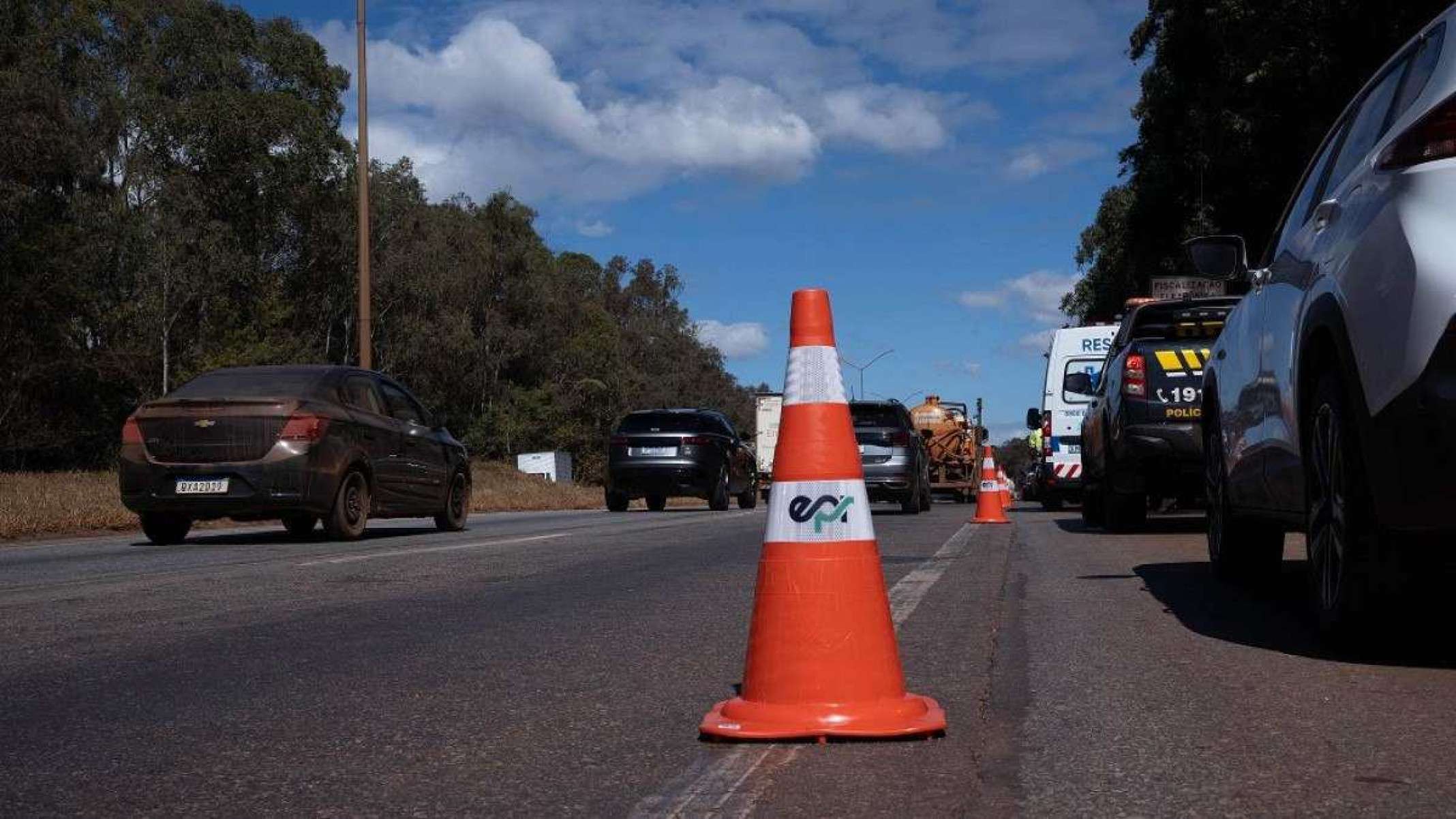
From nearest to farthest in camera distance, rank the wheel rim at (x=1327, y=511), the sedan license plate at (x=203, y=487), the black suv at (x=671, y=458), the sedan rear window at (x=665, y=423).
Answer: the wheel rim at (x=1327, y=511) → the sedan license plate at (x=203, y=487) → the black suv at (x=671, y=458) → the sedan rear window at (x=665, y=423)

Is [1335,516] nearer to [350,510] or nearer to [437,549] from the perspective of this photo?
[437,549]

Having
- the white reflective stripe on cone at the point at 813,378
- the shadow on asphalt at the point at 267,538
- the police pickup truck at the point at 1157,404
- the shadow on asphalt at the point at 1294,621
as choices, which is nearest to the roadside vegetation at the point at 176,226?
the shadow on asphalt at the point at 267,538

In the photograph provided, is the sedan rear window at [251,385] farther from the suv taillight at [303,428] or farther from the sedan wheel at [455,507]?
the sedan wheel at [455,507]

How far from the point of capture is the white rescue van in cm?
2264

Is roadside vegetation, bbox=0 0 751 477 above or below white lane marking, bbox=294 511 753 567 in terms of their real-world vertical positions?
above

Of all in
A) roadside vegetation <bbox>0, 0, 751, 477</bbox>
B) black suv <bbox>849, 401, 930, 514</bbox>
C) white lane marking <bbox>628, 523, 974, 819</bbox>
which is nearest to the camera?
white lane marking <bbox>628, 523, 974, 819</bbox>

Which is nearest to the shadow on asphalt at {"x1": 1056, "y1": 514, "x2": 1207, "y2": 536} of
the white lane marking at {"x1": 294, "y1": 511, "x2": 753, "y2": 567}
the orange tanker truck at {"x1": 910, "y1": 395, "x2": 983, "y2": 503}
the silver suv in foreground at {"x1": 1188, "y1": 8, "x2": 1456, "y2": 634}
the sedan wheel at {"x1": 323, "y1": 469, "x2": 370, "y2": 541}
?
the white lane marking at {"x1": 294, "y1": 511, "x2": 753, "y2": 567}

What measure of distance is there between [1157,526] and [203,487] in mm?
8835

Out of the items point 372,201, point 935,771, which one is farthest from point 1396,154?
point 372,201

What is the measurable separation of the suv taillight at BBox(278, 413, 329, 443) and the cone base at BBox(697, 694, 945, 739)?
938 cm

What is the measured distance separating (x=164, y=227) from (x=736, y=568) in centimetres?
4247

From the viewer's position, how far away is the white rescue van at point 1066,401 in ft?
74.3

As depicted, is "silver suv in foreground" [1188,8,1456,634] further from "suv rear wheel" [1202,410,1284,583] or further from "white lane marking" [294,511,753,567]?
"white lane marking" [294,511,753,567]

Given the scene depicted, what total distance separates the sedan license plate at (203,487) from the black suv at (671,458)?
11361 mm
